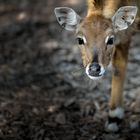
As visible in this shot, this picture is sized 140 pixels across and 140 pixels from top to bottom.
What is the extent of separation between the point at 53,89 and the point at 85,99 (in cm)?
69

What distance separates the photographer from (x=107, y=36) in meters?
7.10

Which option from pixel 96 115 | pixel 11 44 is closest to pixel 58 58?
pixel 11 44

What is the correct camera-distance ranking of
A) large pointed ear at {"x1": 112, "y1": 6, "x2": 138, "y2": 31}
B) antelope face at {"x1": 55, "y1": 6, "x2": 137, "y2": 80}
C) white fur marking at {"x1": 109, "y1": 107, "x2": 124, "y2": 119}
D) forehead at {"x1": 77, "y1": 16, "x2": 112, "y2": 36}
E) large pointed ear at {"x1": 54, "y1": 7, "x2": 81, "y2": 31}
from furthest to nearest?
1. white fur marking at {"x1": 109, "y1": 107, "x2": 124, "y2": 119}
2. large pointed ear at {"x1": 54, "y1": 7, "x2": 81, "y2": 31}
3. large pointed ear at {"x1": 112, "y1": 6, "x2": 138, "y2": 31}
4. forehead at {"x1": 77, "y1": 16, "x2": 112, "y2": 36}
5. antelope face at {"x1": 55, "y1": 6, "x2": 137, "y2": 80}

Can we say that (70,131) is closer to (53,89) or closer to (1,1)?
(53,89)

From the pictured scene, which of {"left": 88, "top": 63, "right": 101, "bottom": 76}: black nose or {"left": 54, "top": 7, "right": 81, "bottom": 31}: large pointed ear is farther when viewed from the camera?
{"left": 54, "top": 7, "right": 81, "bottom": 31}: large pointed ear

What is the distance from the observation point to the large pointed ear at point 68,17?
24.6 ft

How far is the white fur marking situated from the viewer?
26.5ft

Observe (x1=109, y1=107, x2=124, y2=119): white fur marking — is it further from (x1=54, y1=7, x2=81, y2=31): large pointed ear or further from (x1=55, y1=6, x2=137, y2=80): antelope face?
(x1=54, y1=7, x2=81, y2=31): large pointed ear

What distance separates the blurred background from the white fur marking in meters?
0.17

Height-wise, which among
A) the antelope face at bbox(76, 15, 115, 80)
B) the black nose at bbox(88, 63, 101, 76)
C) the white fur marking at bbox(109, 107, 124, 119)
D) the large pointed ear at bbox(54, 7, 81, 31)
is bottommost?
the white fur marking at bbox(109, 107, 124, 119)

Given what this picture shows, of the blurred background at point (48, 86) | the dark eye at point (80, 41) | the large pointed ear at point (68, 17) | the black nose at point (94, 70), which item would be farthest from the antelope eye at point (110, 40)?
the blurred background at point (48, 86)

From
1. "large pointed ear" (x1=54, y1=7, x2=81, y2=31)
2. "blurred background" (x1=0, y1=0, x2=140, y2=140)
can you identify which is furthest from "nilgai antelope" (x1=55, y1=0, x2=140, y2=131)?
"blurred background" (x1=0, y1=0, x2=140, y2=140)

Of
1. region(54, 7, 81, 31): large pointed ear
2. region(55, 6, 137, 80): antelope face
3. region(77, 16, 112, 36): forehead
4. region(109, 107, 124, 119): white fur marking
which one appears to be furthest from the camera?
region(109, 107, 124, 119): white fur marking

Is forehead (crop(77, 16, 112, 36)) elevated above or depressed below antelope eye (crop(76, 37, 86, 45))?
above
